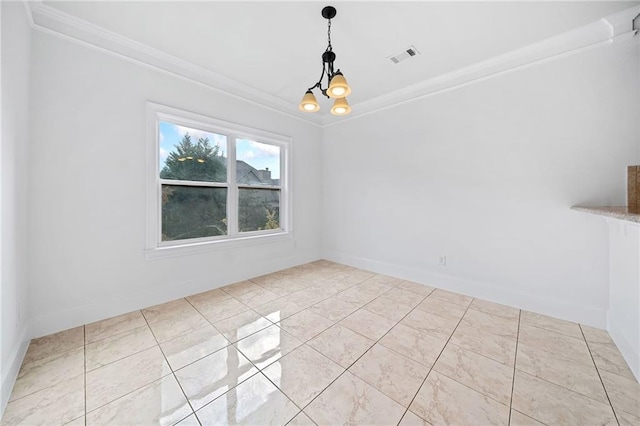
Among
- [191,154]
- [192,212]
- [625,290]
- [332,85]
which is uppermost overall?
[332,85]

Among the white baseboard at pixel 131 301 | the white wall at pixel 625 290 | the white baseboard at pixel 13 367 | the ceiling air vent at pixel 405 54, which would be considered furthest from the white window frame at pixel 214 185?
the white wall at pixel 625 290

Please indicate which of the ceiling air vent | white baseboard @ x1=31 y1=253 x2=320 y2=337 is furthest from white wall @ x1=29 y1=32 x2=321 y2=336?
the ceiling air vent

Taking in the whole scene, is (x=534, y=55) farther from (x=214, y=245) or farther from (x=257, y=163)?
(x=214, y=245)

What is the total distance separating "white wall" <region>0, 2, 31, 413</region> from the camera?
1.44m

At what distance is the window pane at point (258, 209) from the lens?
357 cm

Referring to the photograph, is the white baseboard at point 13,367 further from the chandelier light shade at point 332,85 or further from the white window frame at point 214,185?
the chandelier light shade at point 332,85

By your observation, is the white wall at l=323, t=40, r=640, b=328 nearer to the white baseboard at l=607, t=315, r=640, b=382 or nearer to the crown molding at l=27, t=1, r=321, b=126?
the white baseboard at l=607, t=315, r=640, b=382

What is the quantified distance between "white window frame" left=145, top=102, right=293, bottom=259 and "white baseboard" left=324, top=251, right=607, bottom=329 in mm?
1748

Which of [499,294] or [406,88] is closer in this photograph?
[499,294]

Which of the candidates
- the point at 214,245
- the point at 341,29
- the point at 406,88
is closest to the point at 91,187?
the point at 214,245

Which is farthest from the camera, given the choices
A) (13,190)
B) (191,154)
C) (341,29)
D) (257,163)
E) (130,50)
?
(257,163)

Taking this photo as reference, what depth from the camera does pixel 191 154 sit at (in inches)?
119

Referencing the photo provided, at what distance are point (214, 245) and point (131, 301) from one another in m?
1.00

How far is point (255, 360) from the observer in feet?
5.76
